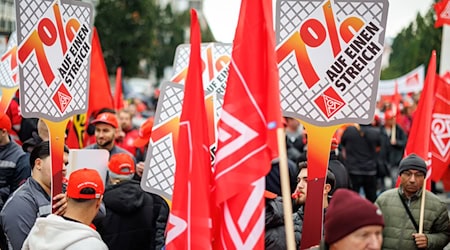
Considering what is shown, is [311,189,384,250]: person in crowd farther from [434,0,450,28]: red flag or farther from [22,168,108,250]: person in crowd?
[434,0,450,28]: red flag

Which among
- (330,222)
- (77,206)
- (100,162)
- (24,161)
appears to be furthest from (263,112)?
(24,161)

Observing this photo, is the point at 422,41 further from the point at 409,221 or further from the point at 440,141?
the point at 409,221

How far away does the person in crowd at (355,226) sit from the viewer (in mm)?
3928

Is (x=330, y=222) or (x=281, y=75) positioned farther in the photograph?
(x=281, y=75)

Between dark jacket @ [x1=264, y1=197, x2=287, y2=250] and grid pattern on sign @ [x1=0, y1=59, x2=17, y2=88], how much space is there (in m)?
4.91

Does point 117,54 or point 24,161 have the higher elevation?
point 24,161

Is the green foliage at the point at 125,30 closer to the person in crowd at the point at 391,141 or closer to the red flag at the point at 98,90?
the person in crowd at the point at 391,141

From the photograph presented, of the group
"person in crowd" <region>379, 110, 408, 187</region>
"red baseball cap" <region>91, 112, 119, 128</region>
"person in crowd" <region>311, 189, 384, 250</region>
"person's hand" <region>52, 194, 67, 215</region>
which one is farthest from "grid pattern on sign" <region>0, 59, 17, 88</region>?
"person in crowd" <region>379, 110, 408, 187</region>

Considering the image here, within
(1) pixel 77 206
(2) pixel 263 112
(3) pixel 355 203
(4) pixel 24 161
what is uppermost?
(2) pixel 263 112

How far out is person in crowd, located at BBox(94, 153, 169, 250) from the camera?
6.82m

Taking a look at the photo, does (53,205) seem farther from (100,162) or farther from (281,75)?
(281,75)

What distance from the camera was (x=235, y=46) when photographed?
183 inches

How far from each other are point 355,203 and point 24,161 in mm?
4340

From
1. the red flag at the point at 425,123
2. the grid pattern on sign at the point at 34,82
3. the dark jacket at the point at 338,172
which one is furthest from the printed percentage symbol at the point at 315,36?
the dark jacket at the point at 338,172
